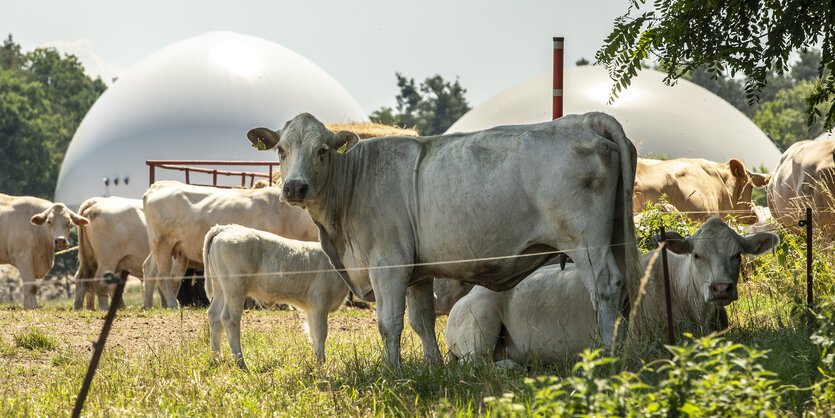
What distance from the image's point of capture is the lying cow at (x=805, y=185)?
890cm

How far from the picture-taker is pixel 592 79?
37.2m

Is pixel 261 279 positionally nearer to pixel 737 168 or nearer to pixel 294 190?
pixel 294 190

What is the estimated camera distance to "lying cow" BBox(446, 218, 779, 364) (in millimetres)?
6344

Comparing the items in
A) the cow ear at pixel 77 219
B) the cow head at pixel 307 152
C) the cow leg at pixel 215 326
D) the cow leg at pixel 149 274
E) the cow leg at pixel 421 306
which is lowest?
the cow leg at pixel 149 274

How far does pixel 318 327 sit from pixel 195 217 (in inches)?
314

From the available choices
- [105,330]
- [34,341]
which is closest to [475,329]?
[105,330]

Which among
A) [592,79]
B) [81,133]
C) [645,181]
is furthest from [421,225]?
[81,133]

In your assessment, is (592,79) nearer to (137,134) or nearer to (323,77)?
(323,77)

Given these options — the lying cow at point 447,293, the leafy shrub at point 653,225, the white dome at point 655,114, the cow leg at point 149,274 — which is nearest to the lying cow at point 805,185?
the leafy shrub at point 653,225

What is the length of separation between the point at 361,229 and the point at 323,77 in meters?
37.0

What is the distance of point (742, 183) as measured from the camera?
14477mm

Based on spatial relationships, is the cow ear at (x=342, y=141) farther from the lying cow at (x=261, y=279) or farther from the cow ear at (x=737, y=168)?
the cow ear at (x=737, y=168)

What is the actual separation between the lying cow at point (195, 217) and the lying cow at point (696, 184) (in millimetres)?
5184

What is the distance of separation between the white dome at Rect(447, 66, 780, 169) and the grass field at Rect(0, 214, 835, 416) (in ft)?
82.7
